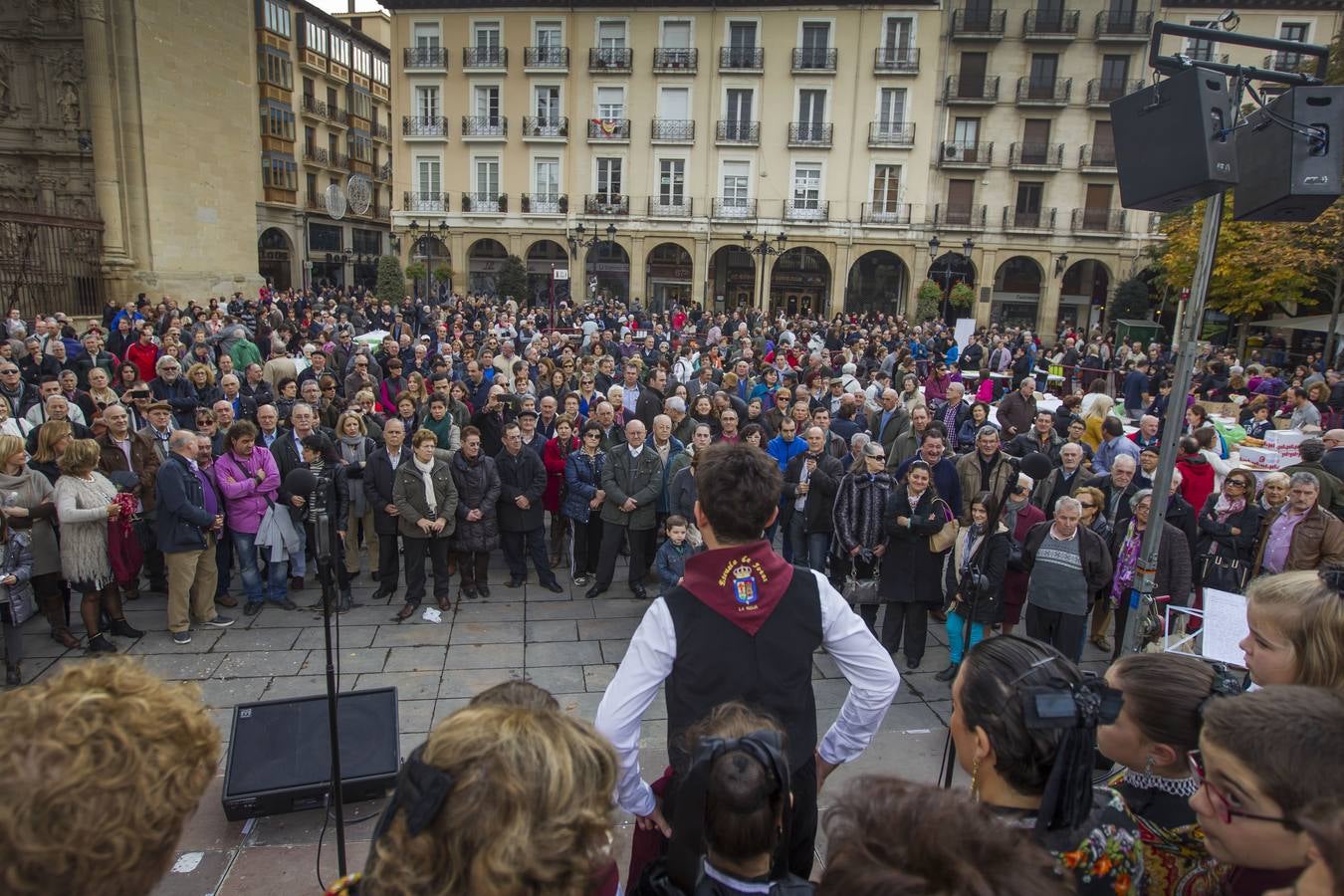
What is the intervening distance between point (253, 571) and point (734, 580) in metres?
5.64

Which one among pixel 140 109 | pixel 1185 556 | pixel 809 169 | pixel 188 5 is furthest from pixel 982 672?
pixel 809 169

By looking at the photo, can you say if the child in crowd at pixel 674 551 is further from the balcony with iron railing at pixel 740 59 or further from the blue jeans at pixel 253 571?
the balcony with iron railing at pixel 740 59

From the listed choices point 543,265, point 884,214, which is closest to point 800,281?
point 884,214

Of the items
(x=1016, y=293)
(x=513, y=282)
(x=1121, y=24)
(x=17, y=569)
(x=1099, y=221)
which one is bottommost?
(x=17, y=569)

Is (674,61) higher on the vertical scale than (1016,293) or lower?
higher

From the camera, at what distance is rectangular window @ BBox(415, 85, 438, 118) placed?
111 feet

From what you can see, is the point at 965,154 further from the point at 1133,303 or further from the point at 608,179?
the point at 608,179

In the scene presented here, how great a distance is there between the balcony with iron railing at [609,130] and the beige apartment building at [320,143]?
10153 millimetres

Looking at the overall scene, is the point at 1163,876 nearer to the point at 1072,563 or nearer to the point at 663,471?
the point at 1072,563

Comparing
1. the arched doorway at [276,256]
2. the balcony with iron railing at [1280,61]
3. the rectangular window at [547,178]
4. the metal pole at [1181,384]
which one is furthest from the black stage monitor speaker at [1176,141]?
the arched doorway at [276,256]

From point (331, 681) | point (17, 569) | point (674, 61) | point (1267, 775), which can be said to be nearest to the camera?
point (1267, 775)

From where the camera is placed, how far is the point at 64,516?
5375mm

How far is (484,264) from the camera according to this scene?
121 feet

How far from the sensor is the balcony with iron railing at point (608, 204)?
1340 inches
